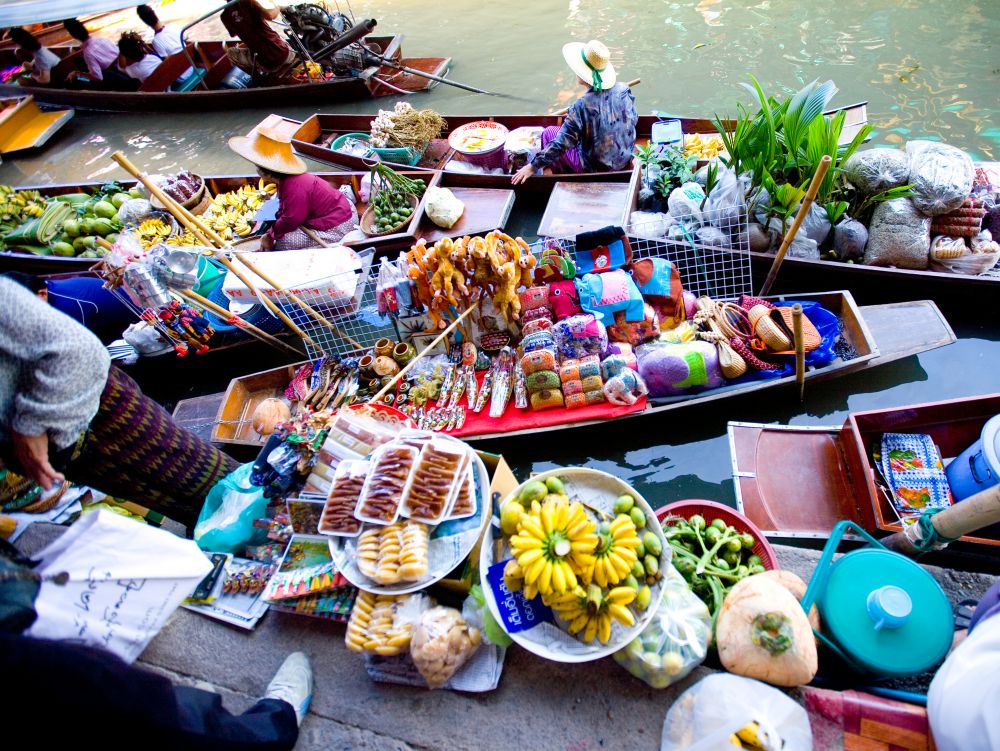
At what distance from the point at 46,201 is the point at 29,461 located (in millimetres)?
6614

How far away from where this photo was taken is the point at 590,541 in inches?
82.0

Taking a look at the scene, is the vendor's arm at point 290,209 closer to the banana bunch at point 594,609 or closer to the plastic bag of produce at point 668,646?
the banana bunch at point 594,609

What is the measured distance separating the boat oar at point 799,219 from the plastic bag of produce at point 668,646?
2.89 m

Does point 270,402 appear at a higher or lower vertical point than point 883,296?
higher

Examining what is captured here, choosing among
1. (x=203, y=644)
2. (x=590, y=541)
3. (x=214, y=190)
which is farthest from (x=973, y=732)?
(x=214, y=190)

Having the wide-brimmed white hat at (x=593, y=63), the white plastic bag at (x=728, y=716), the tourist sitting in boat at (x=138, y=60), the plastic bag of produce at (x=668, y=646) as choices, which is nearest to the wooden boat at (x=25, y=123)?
the tourist sitting in boat at (x=138, y=60)

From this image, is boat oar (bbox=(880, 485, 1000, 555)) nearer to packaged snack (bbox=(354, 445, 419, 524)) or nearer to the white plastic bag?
the white plastic bag

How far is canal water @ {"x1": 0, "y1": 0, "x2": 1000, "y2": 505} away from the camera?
4.35 m

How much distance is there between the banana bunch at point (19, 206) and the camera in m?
6.88

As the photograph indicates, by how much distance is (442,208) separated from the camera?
5.65 m

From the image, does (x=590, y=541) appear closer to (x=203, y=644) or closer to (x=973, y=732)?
(x=973, y=732)

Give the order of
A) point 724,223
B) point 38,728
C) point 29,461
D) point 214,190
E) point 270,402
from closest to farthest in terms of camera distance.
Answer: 1. point 38,728
2. point 29,461
3. point 270,402
4. point 724,223
5. point 214,190

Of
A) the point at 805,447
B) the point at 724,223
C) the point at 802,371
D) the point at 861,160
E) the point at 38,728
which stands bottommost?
the point at 805,447

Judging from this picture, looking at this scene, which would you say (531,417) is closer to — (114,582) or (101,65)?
(114,582)
